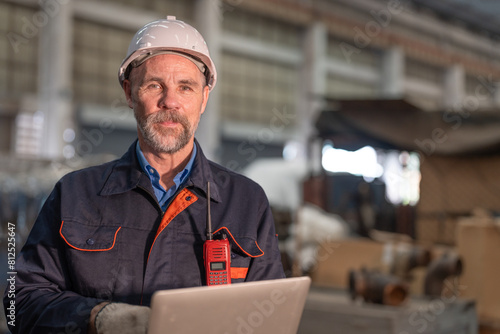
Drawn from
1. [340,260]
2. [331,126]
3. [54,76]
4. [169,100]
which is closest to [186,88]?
[169,100]

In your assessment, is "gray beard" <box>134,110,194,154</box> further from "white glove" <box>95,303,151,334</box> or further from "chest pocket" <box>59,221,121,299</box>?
"white glove" <box>95,303,151,334</box>

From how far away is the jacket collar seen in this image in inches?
59.8

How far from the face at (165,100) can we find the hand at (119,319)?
494mm

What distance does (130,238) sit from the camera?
1479 mm

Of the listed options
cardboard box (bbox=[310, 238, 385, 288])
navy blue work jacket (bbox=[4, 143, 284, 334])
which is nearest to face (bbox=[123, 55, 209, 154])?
navy blue work jacket (bbox=[4, 143, 284, 334])

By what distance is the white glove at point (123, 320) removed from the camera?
119cm

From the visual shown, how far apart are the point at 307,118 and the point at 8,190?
35.5 feet

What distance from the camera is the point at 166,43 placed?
1.52m

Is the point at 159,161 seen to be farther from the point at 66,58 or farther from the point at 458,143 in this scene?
the point at 66,58

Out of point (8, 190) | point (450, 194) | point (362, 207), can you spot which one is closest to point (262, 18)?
point (362, 207)

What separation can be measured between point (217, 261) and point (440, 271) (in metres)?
2.59

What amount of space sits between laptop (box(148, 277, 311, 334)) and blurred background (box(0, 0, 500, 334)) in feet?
6.21

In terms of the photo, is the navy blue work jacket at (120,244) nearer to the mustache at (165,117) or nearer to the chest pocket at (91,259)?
the chest pocket at (91,259)

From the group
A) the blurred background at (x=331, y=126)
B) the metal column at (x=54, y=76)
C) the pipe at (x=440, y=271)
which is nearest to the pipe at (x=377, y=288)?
the blurred background at (x=331, y=126)
